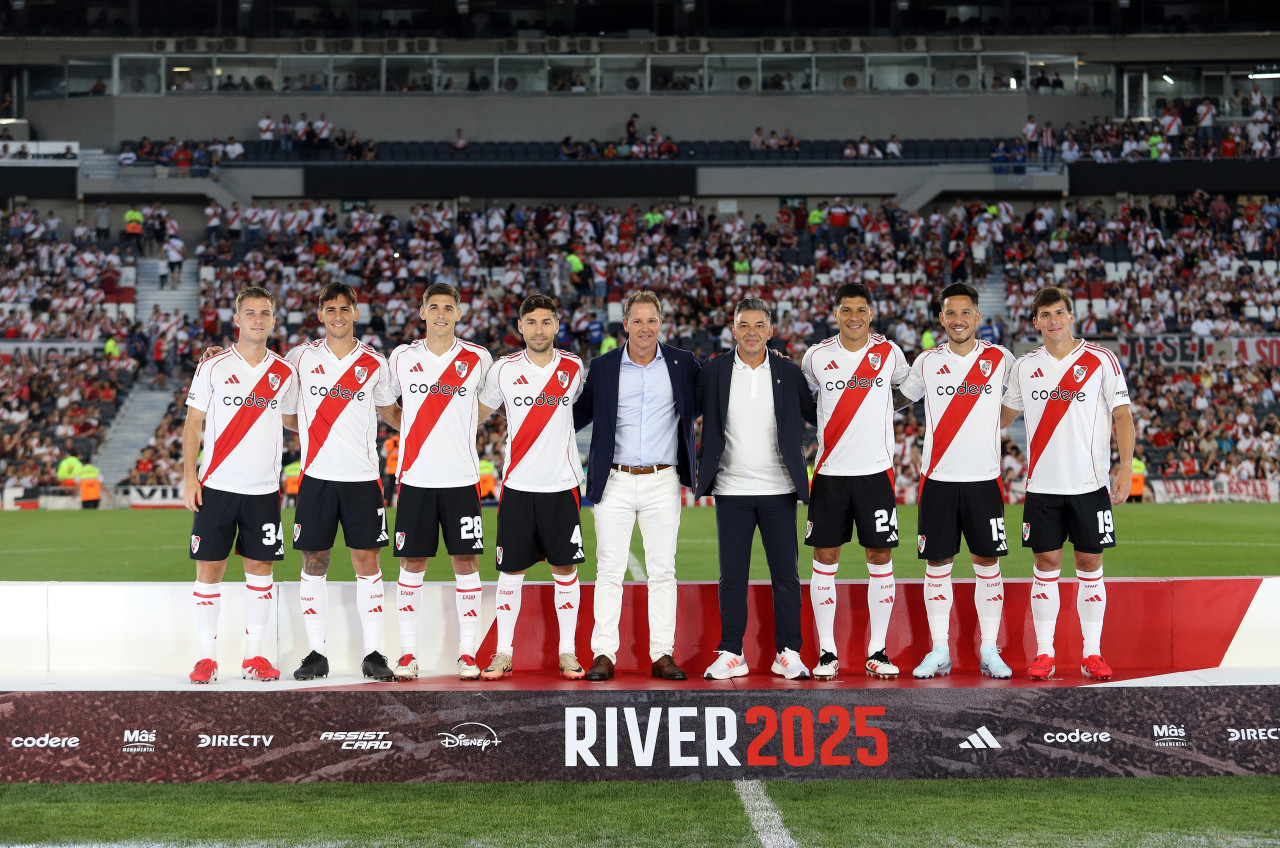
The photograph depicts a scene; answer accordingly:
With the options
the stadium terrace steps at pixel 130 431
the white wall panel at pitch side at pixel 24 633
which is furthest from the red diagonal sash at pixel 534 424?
the stadium terrace steps at pixel 130 431

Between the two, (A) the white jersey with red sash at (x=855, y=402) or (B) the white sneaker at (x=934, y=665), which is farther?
(A) the white jersey with red sash at (x=855, y=402)

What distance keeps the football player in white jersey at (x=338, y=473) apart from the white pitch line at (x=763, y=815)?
2018 millimetres

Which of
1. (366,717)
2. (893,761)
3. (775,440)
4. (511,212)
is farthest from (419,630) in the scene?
(511,212)

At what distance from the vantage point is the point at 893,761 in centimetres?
588

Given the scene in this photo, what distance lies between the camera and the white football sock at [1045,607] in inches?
261

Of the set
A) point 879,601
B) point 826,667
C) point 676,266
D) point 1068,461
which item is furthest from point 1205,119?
point 826,667

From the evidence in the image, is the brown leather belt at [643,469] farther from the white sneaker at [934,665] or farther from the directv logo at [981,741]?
the directv logo at [981,741]

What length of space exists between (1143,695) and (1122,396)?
174cm

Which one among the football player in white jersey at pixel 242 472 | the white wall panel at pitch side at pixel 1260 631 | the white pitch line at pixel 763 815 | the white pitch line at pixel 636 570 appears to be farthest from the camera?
the white pitch line at pixel 636 570

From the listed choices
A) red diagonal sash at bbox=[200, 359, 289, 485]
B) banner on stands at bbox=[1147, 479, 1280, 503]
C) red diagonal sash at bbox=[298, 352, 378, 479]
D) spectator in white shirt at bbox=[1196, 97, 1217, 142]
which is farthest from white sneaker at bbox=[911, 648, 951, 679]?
spectator in white shirt at bbox=[1196, 97, 1217, 142]

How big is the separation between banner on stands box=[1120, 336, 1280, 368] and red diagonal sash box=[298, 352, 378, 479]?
2440 cm

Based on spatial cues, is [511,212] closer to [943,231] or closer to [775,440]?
[943,231]

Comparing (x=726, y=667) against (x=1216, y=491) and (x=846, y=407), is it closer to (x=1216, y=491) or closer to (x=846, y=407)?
(x=846, y=407)

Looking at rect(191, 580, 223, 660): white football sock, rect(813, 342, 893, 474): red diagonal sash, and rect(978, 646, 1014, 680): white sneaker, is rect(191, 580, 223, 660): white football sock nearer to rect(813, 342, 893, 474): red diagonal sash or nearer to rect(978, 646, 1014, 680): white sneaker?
rect(813, 342, 893, 474): red diagonal sash
